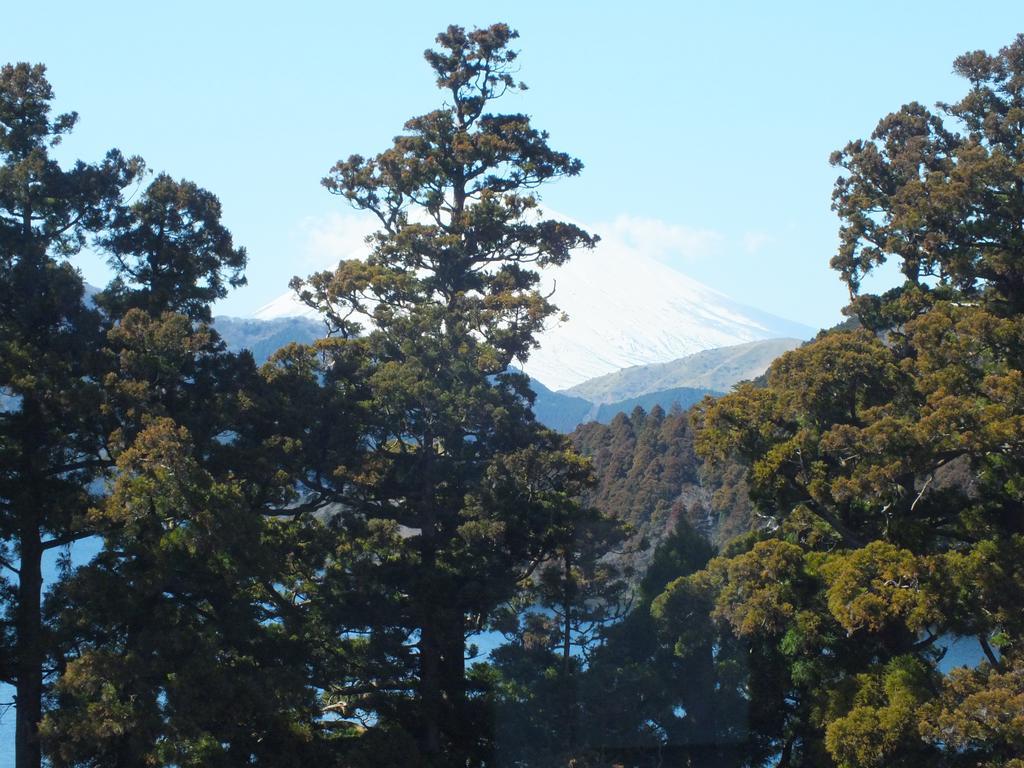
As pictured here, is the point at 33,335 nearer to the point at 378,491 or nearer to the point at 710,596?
the point at 378,491

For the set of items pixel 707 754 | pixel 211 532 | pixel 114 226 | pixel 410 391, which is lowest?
pixel 707 754

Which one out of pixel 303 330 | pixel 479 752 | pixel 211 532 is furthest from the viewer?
pixel 303 330

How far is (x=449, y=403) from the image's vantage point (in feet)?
53.7

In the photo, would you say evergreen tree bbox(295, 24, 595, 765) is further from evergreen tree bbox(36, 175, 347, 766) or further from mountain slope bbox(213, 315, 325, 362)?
mountain slope bbox(213, 315, 325, 362)

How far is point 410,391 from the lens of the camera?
52.6 ft

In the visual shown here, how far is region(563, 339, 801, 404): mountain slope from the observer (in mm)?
165625

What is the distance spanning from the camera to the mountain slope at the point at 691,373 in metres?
166

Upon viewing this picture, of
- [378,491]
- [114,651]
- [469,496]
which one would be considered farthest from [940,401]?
[114,651]

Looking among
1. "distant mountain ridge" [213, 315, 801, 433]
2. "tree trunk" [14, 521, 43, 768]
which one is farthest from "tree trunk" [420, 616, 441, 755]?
"distant mountain ridge" [213, 315, 801, 433]

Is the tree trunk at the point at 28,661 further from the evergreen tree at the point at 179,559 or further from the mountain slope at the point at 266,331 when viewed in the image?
the mountain slope at the point at 266,331

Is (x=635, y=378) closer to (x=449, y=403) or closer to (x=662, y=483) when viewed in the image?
(x=662, y=483)

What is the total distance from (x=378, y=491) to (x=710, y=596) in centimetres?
461

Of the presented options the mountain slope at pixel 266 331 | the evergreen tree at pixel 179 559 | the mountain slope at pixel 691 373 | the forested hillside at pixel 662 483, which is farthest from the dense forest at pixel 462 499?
the mountain slope at pixel 691 373

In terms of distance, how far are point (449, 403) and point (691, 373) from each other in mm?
160554
